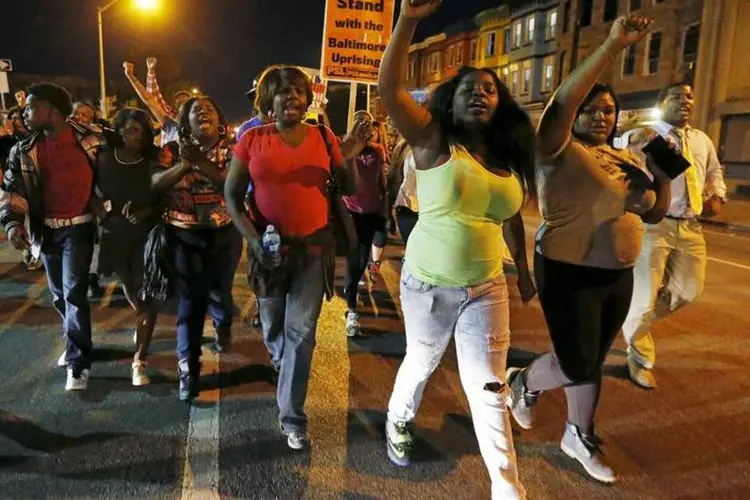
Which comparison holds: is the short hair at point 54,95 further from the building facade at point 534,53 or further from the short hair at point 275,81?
the building facade at point 534,53

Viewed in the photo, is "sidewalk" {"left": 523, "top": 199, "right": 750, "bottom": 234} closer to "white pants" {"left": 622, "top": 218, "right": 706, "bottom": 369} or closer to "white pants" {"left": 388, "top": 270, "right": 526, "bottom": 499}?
"white pants" {"left": 622, "top": 218, "right": 706, "bottom": 369}

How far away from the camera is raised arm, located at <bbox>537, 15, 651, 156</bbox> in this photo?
2.45 meters

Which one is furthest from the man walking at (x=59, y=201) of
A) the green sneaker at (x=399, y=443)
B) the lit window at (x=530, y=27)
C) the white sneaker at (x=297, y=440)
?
the lit window at (x=530, y=27)

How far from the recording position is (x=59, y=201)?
3.97 metres

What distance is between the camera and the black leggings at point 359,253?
5473 millimetres

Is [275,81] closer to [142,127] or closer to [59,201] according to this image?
[142,127]

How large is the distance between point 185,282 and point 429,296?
1.89 metres

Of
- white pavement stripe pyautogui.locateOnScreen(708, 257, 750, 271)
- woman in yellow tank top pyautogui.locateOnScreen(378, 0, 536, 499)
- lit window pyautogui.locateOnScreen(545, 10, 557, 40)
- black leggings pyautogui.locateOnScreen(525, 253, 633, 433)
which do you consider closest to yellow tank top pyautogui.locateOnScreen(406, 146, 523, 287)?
woman in yellow tank top pyautogui.locateOnScreen(378, 0, 536, 499)

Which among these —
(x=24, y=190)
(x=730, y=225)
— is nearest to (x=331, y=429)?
(x=24, y=190)

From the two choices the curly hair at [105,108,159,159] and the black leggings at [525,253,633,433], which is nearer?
the black leggings at [525,253,633,433]

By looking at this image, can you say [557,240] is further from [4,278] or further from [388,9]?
[4,278]

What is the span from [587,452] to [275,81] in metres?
2.60

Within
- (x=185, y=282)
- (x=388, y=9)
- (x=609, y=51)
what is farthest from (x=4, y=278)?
(x=609, y=51)

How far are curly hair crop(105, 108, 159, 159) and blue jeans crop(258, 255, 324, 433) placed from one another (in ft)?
5.84
